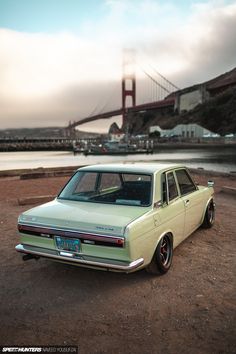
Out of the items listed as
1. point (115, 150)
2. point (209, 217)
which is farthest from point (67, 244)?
point (115, 150)

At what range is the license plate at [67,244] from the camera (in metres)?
4.10

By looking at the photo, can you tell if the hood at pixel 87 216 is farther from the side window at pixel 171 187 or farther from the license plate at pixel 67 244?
the side window at pixel 171 187

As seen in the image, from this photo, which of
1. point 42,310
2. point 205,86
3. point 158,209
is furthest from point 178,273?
point 205,86

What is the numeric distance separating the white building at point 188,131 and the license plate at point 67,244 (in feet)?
400

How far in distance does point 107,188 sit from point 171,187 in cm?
105

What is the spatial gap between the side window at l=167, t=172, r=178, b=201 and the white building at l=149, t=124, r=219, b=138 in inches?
4741

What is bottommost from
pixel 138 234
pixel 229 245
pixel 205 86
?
pixel 229 245

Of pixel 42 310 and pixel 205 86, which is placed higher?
pixel 205 86

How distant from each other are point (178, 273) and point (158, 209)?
3.19 feet

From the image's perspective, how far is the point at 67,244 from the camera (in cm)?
416

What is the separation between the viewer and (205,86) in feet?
458

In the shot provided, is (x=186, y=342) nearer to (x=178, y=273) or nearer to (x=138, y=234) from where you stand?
(x=138, y=234)

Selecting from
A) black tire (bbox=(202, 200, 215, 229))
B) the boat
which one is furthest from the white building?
black tire (bbox=(202, 200, 215, 229))

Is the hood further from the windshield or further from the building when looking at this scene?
the building
